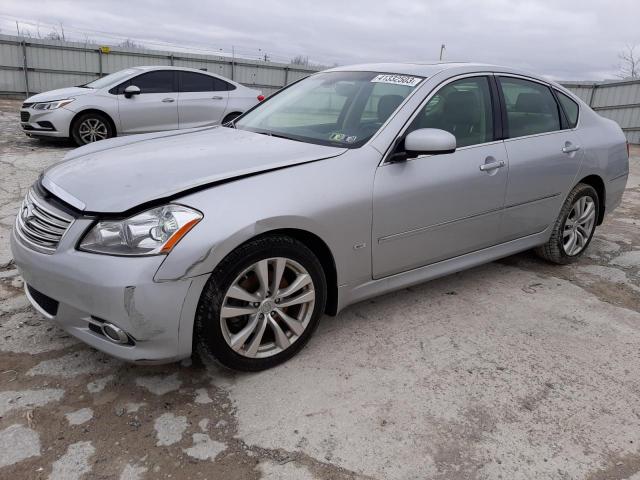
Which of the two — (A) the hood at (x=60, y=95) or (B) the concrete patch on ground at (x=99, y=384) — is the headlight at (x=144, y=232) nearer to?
(B) the concrete patch on ground at (x=99, y=384)

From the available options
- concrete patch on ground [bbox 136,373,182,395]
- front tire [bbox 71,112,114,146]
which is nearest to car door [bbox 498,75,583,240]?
concrete patch on ground [bbox 136,373,182,395]

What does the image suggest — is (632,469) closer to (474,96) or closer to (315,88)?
(474,96)

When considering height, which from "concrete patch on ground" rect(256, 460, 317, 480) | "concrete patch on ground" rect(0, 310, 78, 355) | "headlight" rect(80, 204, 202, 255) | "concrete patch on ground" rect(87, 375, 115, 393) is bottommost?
"concrete patch on ground" rect(256, 460, 317, 480)

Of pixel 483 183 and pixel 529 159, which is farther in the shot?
pixel 529 159

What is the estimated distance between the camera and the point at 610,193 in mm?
4656

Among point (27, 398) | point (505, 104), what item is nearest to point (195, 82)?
point (505, 104)

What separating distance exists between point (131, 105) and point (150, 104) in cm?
31

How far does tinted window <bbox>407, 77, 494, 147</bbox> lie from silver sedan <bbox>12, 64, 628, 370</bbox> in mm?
11

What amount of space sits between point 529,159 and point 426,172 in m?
1.06

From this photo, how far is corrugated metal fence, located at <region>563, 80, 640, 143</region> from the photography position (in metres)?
16.0

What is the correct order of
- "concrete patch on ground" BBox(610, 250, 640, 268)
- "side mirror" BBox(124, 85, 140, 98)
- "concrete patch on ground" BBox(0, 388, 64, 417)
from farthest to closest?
"side mirror" BBox(124, 85, 140, 98)
"concrete patch on ground" BBox(610, 250, 640, 268)
"concrete patch on ground" BBox(0, 388, 64, 417)

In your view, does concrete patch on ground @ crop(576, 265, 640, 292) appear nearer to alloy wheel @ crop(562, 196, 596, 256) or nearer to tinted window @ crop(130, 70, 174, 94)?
alloy wheel @ crop(562, 196, 596, 256)

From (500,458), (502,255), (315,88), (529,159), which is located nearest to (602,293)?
(502,255)

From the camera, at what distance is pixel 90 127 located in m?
8.57
